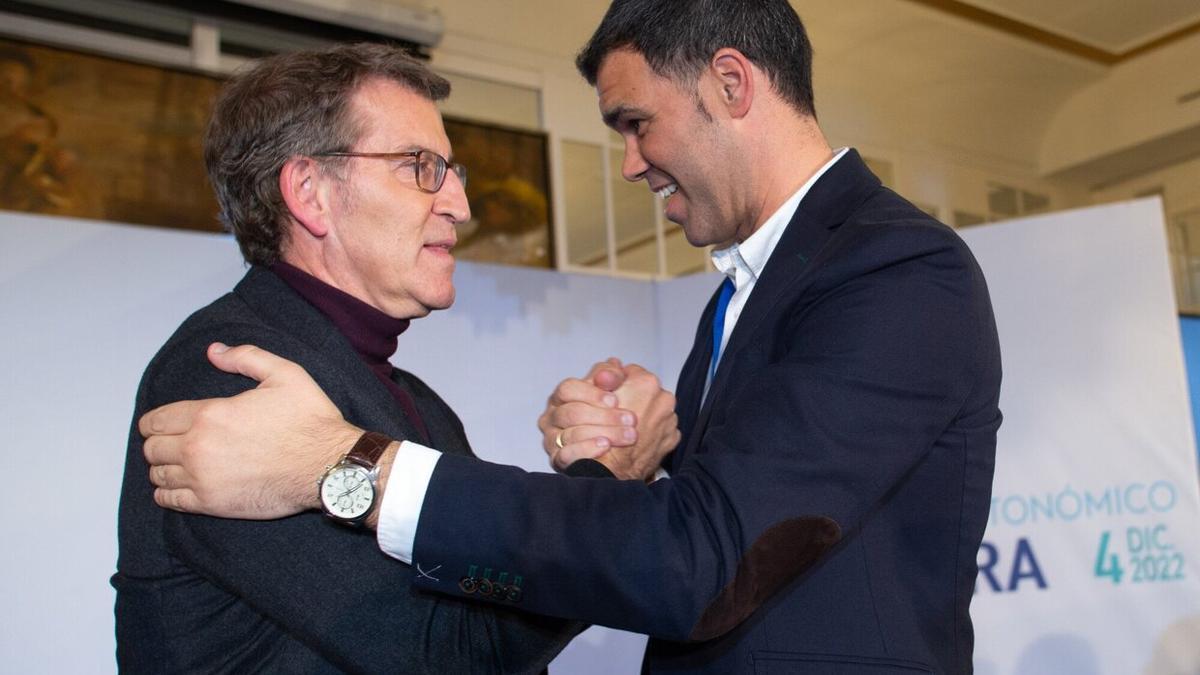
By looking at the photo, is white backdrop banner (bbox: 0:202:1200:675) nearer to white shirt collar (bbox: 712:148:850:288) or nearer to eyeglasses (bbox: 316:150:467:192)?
eyeglasses (bbox: 316:150:467:192)

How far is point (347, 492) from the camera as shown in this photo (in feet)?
3.93

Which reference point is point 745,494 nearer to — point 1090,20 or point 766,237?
point 766,237

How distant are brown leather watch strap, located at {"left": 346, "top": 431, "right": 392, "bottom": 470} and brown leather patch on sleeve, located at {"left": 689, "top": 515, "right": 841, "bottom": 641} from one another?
387 mm

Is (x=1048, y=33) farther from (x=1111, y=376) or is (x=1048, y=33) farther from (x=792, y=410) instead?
(x=792, y=410)

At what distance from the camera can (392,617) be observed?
130 centimetres

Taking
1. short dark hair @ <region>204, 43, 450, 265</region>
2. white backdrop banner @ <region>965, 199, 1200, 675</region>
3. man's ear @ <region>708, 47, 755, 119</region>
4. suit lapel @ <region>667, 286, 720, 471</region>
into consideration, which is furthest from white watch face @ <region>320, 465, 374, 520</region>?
white backdrop banner @ <region>965, 199, 1200, 675</region>

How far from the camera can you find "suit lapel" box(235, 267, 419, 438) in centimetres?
145

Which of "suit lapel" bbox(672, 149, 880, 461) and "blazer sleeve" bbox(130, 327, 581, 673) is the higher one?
"suit lapel" bbox(672, 149, 880, 461)

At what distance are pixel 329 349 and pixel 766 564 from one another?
2.21 feet

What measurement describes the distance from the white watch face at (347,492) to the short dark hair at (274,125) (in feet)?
2.02

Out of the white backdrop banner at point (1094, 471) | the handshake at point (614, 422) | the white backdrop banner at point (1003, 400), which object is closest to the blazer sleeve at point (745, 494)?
the handshake at point (614, 422)

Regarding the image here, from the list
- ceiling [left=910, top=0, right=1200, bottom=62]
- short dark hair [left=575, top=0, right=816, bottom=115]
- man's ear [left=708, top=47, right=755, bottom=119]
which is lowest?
man's ear [left=708, top=47, right=755, bottom=119]

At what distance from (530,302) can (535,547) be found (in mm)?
3266

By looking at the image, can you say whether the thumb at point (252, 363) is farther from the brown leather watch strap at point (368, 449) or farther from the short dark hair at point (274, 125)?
the short dark hair at point (274, 125)
